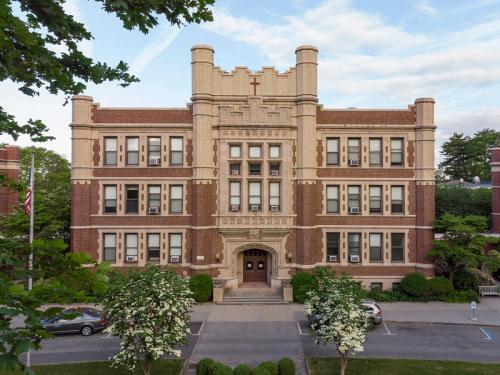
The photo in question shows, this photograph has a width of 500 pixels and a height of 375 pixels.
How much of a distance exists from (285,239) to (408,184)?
31.7ft

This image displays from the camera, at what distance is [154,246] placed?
28391 mm

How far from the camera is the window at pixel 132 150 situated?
2842cm

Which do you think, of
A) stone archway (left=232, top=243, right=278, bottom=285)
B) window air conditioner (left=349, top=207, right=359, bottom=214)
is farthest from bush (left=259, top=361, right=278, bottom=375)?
window air conditioner (left=349, top=207, right=359, bottom=214)

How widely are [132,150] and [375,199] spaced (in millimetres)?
17703

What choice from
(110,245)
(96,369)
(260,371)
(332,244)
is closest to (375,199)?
(332,244)

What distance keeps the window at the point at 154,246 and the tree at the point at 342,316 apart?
15.2m

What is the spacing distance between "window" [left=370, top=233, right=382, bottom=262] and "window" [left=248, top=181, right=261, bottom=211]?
8.52 meters

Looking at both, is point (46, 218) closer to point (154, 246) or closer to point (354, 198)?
point (154, 246)

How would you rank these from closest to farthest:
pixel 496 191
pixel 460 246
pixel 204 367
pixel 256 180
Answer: pixel 204 367 → pixel 460 246 → pixel 256 180 → pixel 496 191

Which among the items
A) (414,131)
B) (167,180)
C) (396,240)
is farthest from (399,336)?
(167,180)

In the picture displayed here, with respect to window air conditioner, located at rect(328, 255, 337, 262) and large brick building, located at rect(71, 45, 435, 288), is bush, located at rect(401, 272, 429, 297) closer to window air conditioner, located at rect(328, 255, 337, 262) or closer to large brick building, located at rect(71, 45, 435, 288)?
large brick building, located at rect(71, 45, 435, 288)

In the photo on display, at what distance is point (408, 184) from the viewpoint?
2861 centimetres

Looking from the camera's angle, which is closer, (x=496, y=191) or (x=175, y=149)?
(x=175, y=149)

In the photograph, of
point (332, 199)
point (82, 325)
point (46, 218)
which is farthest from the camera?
point (46, 218)
